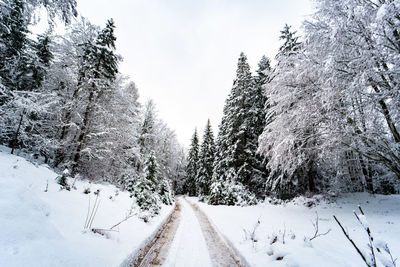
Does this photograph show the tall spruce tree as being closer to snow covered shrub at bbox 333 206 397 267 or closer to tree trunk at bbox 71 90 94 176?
tree trunk at bbox 71 90 94 176

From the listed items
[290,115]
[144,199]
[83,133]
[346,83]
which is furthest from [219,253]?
[83,133]

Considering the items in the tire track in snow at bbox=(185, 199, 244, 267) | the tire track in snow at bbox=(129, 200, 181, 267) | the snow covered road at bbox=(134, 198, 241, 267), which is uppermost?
the tire track in snow at bbox=(129, 200, 181, 267)

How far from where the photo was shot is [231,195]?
14688 millimetres

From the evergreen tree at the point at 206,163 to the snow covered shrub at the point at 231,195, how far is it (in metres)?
10.4

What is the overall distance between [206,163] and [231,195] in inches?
561

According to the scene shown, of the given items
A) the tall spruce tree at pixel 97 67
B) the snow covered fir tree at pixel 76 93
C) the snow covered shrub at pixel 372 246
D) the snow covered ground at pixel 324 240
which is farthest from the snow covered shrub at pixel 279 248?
the tall spruce tree at pixel 97 67

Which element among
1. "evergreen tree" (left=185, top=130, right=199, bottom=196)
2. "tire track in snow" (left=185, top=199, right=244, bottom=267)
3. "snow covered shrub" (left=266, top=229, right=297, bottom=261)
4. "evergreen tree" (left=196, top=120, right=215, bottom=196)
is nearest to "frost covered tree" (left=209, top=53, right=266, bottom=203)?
"tire track in snow" (left=185, top=199, right=244, bottom=267)

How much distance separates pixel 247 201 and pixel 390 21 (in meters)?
12.5

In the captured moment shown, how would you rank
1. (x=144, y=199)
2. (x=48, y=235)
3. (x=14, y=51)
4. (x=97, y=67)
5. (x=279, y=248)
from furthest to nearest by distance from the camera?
(x=97, y=67), (x=14, y=51), (x=144, y=199), (x=279, y=248), (x=48, y=235)

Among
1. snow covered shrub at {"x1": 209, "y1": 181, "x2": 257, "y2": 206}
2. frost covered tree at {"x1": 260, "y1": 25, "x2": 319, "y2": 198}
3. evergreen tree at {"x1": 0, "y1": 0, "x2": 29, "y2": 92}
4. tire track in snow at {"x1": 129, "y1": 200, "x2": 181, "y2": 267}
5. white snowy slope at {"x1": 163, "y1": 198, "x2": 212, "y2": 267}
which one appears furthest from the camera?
snow covered shrub at {"x1": 209, "y1": 181, "x2": 257, "y2": 206}

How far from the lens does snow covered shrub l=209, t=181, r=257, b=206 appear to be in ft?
45.7

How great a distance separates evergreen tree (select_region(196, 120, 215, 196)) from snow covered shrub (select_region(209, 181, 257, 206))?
408 inches

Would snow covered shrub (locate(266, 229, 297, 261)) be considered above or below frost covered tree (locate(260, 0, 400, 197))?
below

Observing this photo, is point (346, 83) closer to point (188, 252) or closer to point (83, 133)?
point (188, 252)
